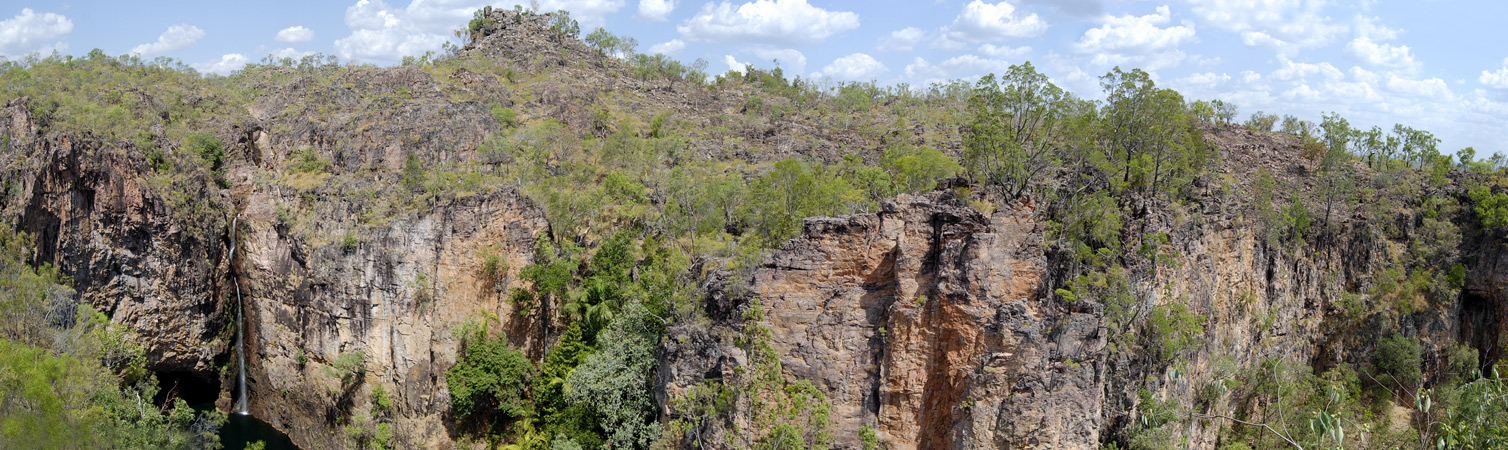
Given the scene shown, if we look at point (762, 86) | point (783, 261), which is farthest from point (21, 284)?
point (762, 86)

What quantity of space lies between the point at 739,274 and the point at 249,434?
27950 millimetres

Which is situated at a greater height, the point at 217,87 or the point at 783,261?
the point at 217,87

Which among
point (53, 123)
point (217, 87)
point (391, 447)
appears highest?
point (217, 87)

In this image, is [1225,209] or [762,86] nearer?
[1225,209]

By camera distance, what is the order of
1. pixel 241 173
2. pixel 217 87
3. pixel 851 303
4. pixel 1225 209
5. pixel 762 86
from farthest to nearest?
pixel 762 86 → pixel 217 87 → pixel 241 173 → pixel 1225 209 → pixel 851 303

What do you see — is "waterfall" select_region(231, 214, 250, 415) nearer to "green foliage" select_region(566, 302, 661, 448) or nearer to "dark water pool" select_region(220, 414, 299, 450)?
"dark water pool" select_region(220, 414, 299, 450)

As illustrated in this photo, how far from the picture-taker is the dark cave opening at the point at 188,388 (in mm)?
42531

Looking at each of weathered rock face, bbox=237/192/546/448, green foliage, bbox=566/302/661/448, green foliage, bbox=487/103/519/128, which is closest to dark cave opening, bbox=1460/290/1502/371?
green foliage, bbox=566/302/661/448

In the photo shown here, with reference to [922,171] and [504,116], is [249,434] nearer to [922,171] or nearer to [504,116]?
[504,116]

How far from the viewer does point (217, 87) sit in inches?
2149

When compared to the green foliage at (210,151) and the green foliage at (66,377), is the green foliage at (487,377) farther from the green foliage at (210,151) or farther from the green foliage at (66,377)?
the green foliage at (210,151)

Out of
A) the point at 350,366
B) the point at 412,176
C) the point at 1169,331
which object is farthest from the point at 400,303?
the point at 1169,331

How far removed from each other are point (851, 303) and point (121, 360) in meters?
33.8

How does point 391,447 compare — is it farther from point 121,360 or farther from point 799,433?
point 799,433
